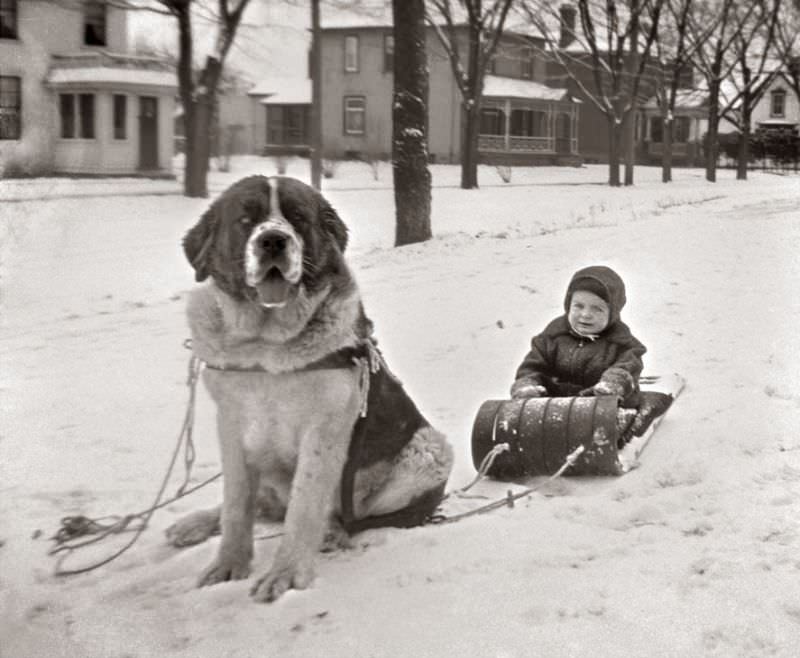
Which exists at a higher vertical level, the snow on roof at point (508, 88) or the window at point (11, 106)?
the snow on roof at point (508, 88)

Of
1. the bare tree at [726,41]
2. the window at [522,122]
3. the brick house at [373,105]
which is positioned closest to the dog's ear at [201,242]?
the brick house at [373,105]

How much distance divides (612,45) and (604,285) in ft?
61.6

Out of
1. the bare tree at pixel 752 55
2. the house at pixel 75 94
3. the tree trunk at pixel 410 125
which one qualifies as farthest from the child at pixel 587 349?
the bare tree at pixel 752 55

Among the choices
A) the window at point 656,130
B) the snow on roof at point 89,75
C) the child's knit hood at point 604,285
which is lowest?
the child's knit hood at point 604,285

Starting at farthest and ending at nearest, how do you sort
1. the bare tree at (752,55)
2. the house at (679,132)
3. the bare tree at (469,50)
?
the house at (679,132)
the bare tree at (752,55)
the bare tree at (469,50)

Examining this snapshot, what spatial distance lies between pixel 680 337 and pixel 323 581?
11.5 feet

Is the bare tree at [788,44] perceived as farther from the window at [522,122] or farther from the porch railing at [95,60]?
the porch railing at [95,60]

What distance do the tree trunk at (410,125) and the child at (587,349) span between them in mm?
4026

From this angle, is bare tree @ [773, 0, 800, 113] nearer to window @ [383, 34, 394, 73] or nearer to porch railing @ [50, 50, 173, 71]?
window @ [383, 34, 394, 73]

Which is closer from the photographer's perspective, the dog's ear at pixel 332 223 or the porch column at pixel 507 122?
the dog's ear at pixel 332 223

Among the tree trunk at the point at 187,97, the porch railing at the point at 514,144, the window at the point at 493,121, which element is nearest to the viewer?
the tree trunk at the point at 187,97

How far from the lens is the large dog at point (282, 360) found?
2398mm

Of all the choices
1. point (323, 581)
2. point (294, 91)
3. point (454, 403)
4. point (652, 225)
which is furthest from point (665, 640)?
point (652, 225)

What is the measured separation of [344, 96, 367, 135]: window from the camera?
7262 millimetres
